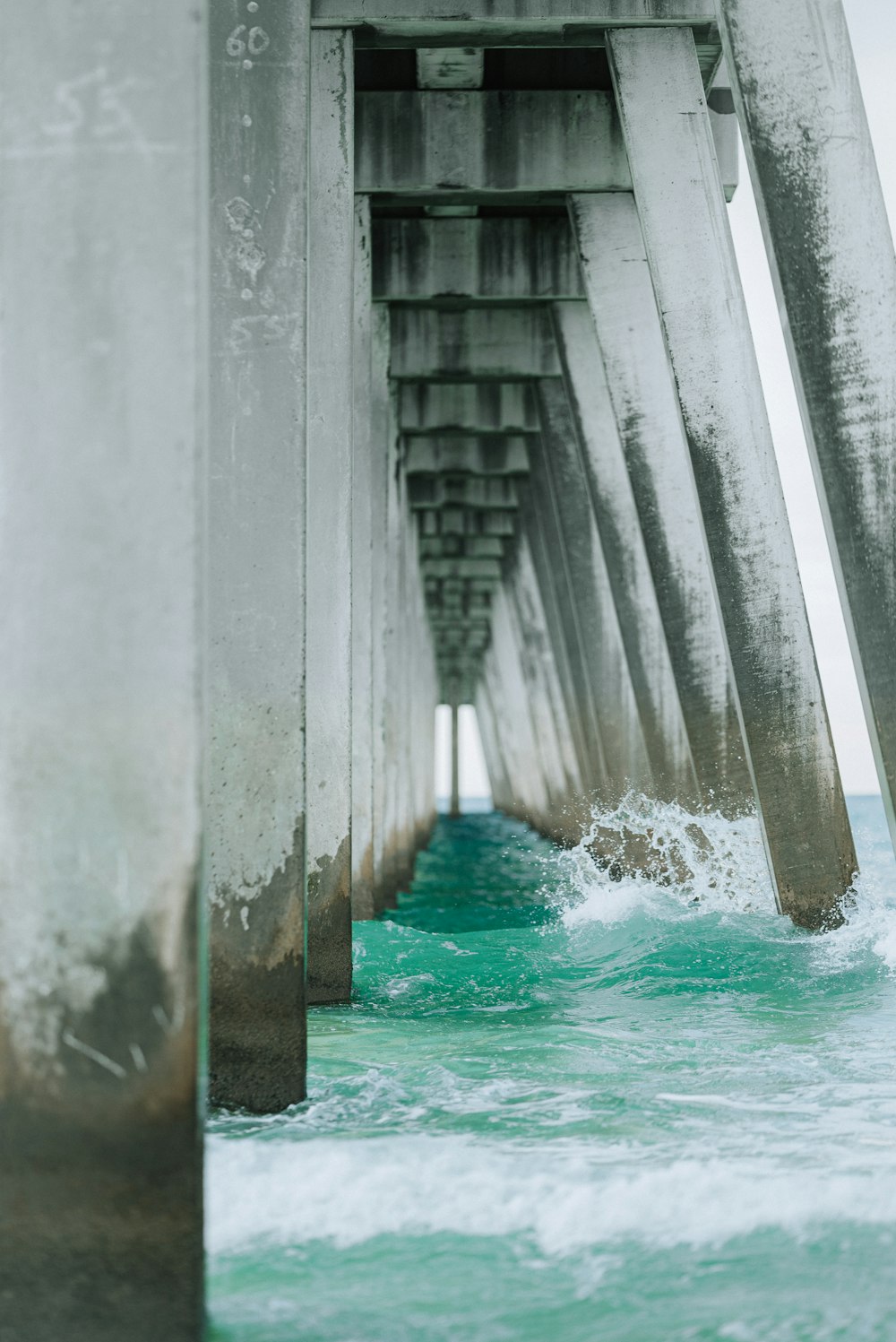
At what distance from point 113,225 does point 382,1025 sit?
187 inches

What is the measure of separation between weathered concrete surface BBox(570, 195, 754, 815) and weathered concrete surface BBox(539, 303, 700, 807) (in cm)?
246

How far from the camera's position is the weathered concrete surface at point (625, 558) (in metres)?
14.1

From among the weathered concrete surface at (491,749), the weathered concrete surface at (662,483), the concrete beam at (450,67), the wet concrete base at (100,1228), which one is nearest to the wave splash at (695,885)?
the weathered concrete surface at (662,483)

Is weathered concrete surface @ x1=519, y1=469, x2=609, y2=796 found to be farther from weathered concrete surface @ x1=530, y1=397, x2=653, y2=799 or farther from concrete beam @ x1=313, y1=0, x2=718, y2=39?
concrete beam @ x1=313, y1=0, x2=718, y2=39

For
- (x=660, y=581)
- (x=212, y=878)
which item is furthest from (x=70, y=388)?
(x=660, y=581)

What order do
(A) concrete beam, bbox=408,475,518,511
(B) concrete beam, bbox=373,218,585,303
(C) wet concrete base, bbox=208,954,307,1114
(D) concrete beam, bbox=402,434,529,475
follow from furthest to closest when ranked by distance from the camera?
1. (A) concrete beam, bbox=408,475,518,511
2. (D) concrete beam, bbox=402,434,529,475
3. (B) concrete beam, bbox=373,218,585,303
4. (C) wet concrete base, bbox=208,954,307,1114

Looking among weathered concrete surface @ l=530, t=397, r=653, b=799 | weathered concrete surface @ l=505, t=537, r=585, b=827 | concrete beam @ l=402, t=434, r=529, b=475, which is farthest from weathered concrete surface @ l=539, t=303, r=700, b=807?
weathered concrete surface @ l=505, t=537, r=585, b=827

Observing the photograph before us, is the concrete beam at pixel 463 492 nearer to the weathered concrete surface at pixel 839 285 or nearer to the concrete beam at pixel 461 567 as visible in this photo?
the concrete beam at pixel 461 567

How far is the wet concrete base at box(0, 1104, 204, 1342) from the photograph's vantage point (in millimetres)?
2727

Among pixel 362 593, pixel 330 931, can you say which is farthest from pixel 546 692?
pixel 330 931

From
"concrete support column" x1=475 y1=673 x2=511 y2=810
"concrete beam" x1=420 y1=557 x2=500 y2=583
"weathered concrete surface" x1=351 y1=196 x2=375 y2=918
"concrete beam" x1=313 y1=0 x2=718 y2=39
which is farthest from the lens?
"concrete support column" x1=475 y1=673 x2=511 y2=810

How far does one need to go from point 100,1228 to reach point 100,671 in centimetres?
115

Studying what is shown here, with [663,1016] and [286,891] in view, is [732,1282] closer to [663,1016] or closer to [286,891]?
[286,891]

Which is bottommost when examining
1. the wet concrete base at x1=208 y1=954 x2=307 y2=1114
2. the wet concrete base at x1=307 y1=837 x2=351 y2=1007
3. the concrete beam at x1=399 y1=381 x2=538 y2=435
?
the wet concrete base at x1=208 y1=954 x2=307 y2=1114
